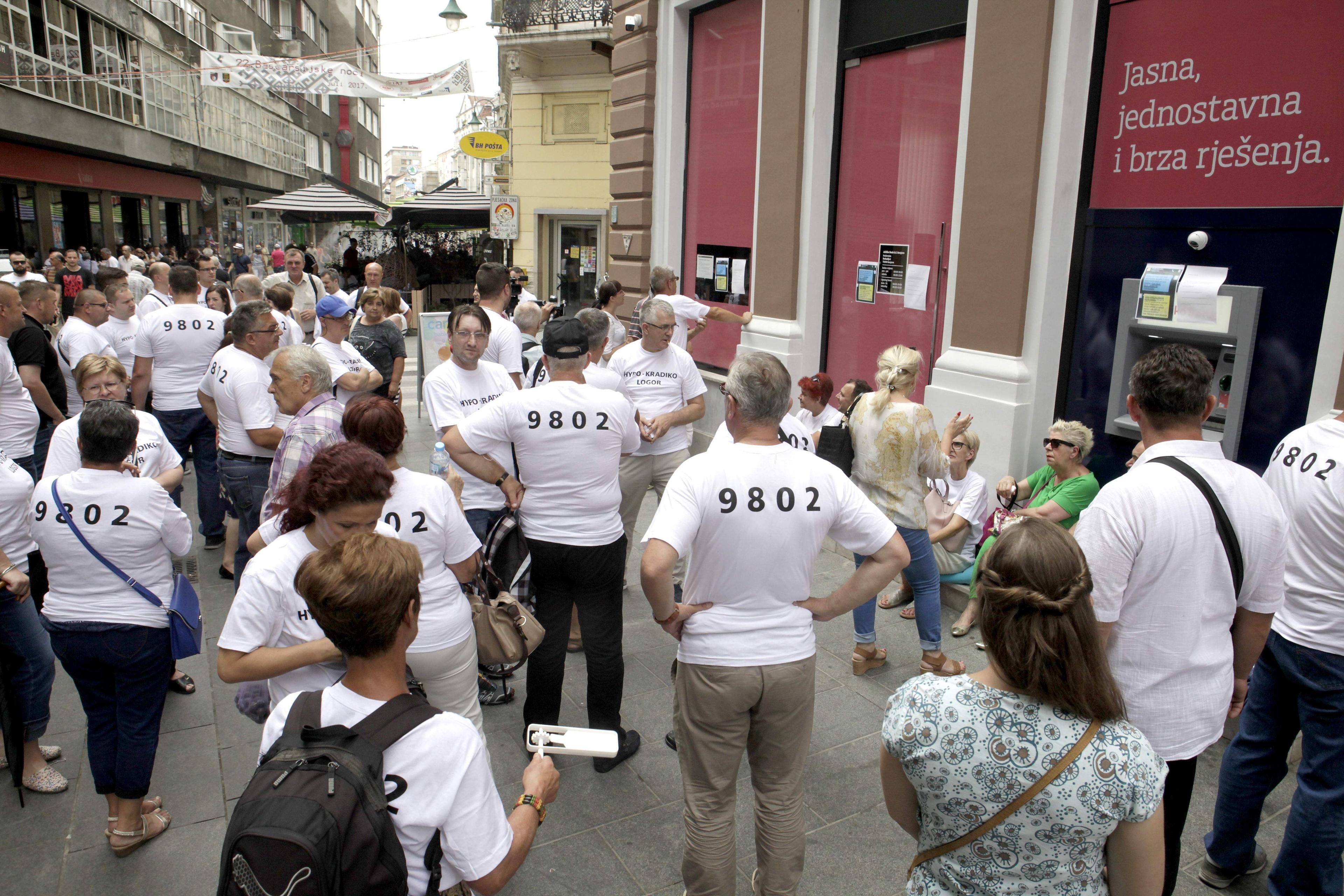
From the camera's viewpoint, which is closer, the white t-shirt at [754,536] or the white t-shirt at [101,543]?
the white t-shirt at [754,536]

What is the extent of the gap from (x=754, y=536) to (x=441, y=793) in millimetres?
1216

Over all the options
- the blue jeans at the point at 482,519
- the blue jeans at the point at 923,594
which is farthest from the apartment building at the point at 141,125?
the blue jeans at the point at 923,594

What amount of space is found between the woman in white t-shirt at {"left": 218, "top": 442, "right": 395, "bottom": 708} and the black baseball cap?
1.22 meters

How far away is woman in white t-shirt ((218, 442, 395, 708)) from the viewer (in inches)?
91.6

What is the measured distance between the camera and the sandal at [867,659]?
4676 mm

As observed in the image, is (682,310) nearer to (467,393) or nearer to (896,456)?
(467,393)

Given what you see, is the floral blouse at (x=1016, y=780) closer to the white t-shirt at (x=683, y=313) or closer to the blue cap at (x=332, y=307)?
→ the blue cap at (x=332, y=307)

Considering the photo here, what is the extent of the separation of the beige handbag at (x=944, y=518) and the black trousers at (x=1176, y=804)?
9.37 ft

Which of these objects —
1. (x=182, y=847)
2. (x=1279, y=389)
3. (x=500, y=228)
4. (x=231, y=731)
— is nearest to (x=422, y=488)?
(x=182, y=847)

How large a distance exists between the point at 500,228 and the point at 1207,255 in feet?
44.7

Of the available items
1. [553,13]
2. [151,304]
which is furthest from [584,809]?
[553,13]

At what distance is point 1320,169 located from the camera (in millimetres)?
4113

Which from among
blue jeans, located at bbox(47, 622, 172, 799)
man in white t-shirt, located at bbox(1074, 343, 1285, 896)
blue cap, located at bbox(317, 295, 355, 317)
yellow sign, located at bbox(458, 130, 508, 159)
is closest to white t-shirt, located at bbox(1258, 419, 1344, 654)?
man in white t-shirt, located at bbox(1074, 343, 1285, 896)

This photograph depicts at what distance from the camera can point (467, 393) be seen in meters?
4.59
